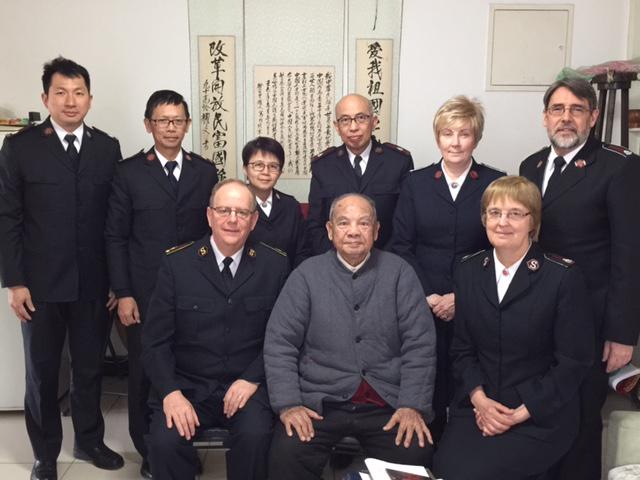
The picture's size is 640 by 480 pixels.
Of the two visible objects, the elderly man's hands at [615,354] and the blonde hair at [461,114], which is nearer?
the elderly man's hands at [615,354]

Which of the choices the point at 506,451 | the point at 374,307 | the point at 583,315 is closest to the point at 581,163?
the point at 583,315

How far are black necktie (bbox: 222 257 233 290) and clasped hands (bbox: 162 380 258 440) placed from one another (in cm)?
33

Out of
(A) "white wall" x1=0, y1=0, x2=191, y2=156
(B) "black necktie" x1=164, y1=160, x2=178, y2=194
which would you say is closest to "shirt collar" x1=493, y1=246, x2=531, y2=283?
(B) "black necktie" x1=164, y1=160, x2=178, y2=194

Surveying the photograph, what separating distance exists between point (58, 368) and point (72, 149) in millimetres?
878

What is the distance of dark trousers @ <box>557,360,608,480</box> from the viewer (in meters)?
1.99

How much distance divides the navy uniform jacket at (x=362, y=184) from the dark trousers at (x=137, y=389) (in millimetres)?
816

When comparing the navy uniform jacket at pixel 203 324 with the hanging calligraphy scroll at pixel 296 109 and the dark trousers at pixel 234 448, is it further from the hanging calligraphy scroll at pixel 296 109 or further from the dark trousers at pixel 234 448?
the hanging calligraphy scroll at pixel 296 109

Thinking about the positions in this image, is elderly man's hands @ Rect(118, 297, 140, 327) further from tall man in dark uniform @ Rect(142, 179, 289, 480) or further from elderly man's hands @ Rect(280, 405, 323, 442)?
elderly man's hands @ Rect(280, 405, 323, 442)

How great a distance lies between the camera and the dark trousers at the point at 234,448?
6.34 feet

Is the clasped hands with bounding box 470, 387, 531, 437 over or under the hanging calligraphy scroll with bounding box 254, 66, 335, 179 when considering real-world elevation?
under

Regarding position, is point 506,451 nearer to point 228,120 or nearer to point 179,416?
point 179,416

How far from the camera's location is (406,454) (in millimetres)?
1888

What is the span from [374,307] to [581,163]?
0.84 metres

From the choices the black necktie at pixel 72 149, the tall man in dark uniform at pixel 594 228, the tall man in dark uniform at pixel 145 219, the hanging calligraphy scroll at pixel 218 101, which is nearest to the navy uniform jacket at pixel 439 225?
the tall man in dark uniform at pixel 594 228
